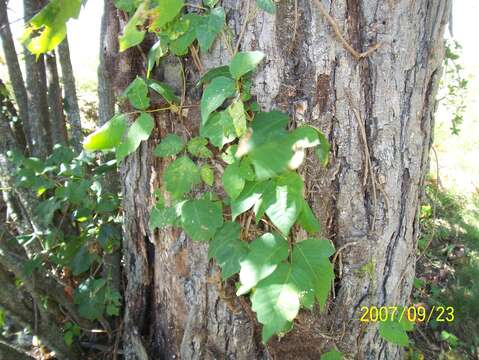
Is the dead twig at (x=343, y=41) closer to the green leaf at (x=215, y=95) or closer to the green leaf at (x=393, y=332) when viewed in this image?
the green leaf at (x=215, y=95)

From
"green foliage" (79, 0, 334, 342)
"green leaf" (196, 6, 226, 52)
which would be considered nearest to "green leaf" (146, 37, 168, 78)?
"green foliage" (79, 0, 334, 342)

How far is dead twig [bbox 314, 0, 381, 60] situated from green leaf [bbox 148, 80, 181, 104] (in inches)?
17.1

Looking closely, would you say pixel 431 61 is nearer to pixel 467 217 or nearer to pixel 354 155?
pixel 354 155

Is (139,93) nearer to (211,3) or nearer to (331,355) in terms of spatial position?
(211,3)

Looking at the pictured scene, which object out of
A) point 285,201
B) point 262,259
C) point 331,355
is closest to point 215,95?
point 285,201

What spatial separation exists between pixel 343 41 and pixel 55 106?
2.00 metres

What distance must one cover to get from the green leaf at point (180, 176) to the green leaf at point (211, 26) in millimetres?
296

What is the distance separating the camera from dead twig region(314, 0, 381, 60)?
3.31 feet

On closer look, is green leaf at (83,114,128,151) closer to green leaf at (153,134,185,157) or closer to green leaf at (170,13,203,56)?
green leaf at (153,134,185,157)

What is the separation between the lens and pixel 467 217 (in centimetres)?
317

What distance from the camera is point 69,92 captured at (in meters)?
2.55

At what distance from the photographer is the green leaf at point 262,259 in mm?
896

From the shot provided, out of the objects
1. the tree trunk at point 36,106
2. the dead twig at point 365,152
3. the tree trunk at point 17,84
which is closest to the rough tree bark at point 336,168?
the dead twig at point 365,152

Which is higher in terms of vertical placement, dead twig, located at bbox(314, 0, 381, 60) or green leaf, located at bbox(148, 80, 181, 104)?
dead twig, located at bbox(314, 0, 381, 60)
